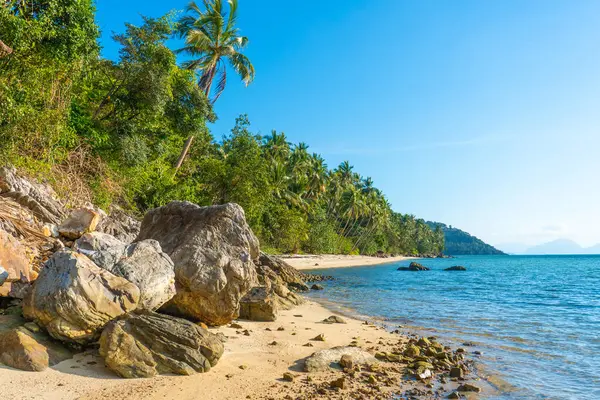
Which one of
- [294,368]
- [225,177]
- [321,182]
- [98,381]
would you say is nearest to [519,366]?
[294,368]

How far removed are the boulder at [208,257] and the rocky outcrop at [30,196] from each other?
8.94 ft

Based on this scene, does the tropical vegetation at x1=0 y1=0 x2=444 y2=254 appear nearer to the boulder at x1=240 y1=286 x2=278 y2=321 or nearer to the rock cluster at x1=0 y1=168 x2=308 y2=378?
the rock cluster at x1=0 y1=168 x2=308 y2=378

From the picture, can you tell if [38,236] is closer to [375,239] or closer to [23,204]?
[23,204]

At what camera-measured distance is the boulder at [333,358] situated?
7.34 meters

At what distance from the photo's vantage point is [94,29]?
43.7ft

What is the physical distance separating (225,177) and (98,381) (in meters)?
25.8

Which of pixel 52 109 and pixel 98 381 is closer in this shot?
pixel 98 381

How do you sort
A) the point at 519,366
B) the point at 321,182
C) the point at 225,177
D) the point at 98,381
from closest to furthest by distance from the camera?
the point at 98,381, the point at 519,366, the point at 225,177, the point at 321,182

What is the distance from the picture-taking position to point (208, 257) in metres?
8.98

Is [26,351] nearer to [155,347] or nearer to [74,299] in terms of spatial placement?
[74,299]

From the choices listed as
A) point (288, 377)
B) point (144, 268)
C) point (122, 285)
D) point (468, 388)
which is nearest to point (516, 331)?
point (468, 388)

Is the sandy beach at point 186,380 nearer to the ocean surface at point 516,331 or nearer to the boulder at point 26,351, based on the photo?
the boulder at point 26,351

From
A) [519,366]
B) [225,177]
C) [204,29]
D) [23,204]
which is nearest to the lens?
[519,366]

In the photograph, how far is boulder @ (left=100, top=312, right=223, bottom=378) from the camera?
19.6 ft
